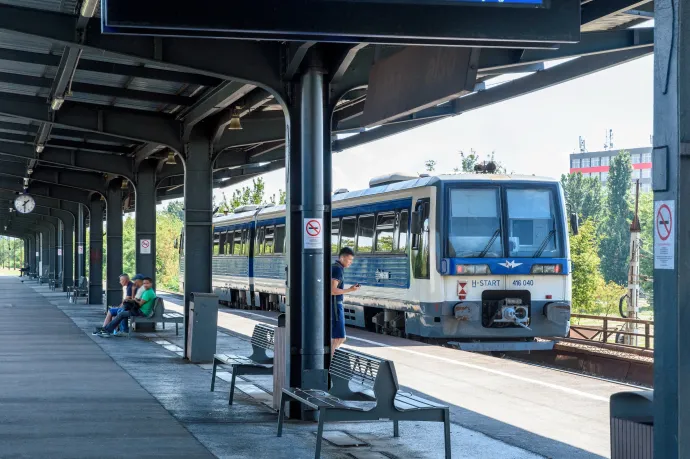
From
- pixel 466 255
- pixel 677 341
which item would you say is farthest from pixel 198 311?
pixel 677 341

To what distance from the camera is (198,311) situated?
53.0 ft

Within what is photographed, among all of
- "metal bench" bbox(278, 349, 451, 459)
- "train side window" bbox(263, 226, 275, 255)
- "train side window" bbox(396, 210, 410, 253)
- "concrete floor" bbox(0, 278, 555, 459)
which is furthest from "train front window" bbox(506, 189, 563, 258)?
"train side window" bbox(263, 226, 275, 255)

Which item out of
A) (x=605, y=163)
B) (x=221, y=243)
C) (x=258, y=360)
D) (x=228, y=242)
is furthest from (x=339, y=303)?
(x=605, y=163)

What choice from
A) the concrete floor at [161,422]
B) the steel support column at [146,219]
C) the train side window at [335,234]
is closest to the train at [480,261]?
the train side window at [335,234]

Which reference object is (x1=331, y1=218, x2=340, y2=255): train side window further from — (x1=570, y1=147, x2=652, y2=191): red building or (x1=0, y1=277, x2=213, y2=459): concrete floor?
(x1=570, y1=147, x2=652, y2=191): red building

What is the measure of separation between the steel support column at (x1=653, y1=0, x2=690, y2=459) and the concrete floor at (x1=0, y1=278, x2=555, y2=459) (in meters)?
3.30

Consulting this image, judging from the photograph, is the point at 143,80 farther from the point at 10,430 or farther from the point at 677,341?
the point at 677,341

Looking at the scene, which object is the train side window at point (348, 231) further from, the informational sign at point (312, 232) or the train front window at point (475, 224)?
the informational sign at point (312, 232)

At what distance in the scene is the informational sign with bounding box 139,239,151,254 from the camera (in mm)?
23547

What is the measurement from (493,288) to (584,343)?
4.26 metres

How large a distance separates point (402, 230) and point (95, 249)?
1715 cm

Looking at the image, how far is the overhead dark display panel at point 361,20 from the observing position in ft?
19.2

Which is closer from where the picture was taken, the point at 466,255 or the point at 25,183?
the point at 466,255

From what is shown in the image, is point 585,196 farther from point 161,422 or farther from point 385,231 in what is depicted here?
point 161,422
